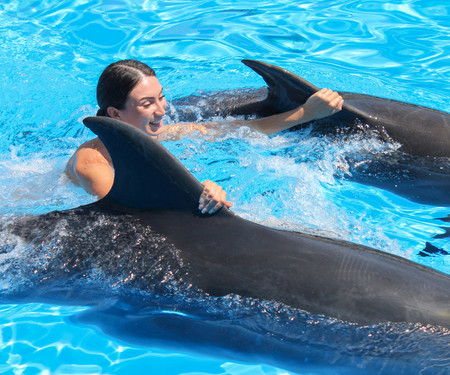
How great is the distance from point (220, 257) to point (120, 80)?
1.82 meters

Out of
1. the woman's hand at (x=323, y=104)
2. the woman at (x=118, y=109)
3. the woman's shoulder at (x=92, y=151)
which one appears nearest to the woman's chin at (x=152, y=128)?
the woman at (x=118, y=109)

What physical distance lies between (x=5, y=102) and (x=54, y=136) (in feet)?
4.13

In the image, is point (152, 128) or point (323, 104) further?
point (323, 104)

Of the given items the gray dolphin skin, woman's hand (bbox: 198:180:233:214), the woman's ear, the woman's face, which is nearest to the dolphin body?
the gray dolphin skin

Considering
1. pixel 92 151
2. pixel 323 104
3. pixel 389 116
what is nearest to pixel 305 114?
pixel 323 104

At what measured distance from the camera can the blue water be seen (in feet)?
11.9

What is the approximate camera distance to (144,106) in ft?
14.4

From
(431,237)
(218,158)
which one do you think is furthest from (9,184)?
(431,237)

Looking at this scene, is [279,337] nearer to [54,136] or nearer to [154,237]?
[154,237]

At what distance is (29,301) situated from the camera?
3652mm

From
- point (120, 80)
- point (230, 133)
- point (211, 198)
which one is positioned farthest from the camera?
point (230, 133)

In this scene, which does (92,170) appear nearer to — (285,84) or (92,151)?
(92,151)

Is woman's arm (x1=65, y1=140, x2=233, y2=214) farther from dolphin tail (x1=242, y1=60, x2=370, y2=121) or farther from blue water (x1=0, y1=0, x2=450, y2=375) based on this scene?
dolphin tail (x1=242, y1=60, x2=370, y2=121)

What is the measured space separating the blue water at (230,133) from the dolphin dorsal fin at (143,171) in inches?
30.1
